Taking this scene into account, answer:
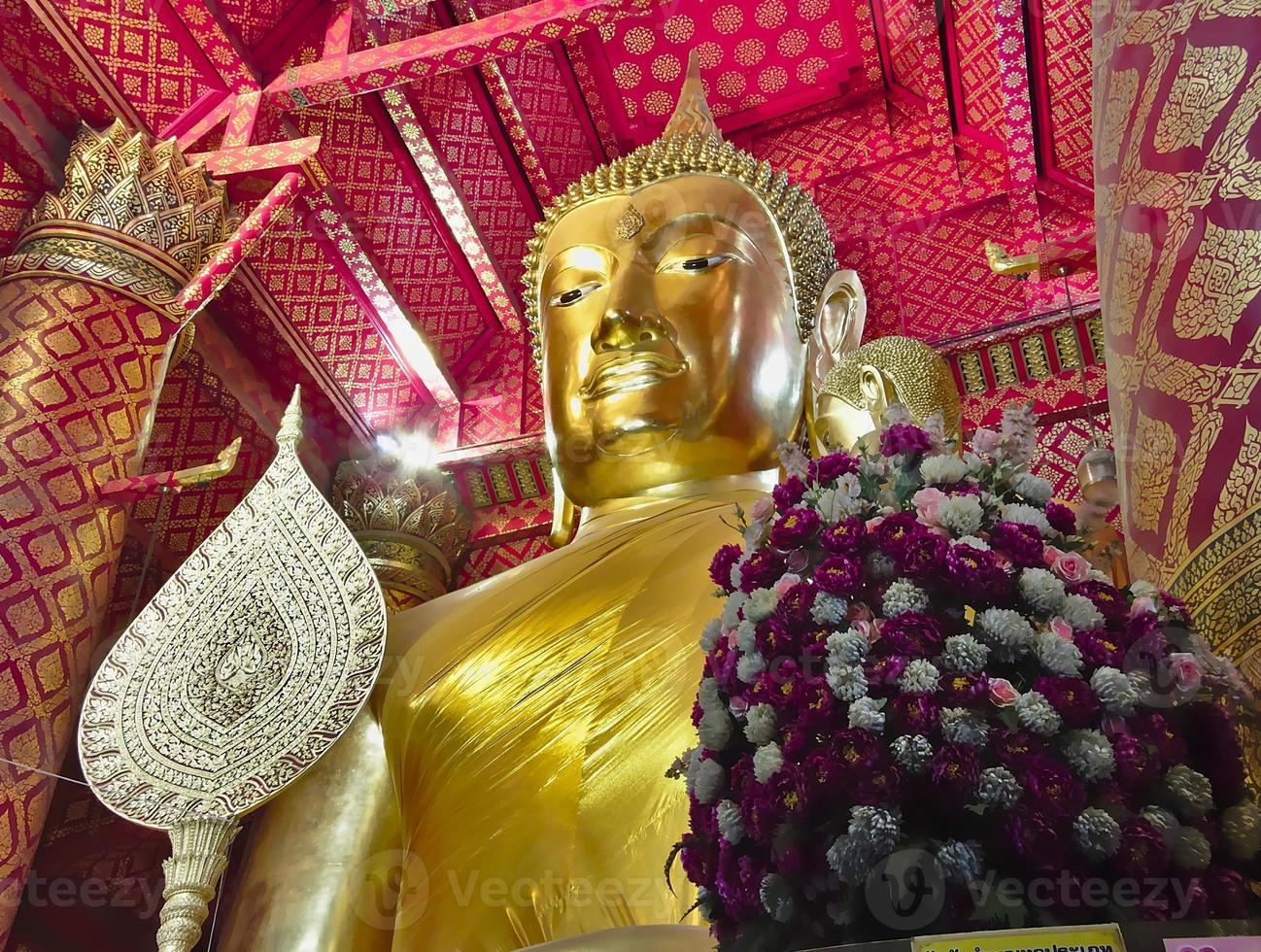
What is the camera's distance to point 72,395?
247cm

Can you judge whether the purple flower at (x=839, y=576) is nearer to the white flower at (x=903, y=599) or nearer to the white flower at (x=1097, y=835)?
the white flower at (x=903, y=599)

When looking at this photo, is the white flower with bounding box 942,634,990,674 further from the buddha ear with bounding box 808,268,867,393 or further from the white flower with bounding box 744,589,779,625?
the buddha ear with bounding box 808,268,867,393

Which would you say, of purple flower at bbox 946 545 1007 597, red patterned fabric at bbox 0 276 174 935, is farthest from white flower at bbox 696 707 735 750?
red patterned fabric at bbox 0 276 174 935

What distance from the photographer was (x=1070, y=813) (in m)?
0.69

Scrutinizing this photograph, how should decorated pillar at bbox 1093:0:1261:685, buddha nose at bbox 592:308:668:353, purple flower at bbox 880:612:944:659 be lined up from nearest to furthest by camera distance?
Answer: purple flower at bbox 880:612:944:659 < decorated pillar at bbox 1093:0:1261:685 < buddha nose at bbox 592:308:668:353

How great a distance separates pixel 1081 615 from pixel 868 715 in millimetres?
200

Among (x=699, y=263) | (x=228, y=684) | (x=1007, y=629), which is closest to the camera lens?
(x=1007, y=629)

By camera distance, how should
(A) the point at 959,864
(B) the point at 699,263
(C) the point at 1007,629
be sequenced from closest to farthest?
(A) the point at 959,864 → (C) the point at 1007,629 → (B) the point at 699,263

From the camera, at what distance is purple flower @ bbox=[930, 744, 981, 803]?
0.69 m

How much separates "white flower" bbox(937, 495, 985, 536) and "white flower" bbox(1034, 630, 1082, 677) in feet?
0.39

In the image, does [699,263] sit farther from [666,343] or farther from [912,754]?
[912,754]
